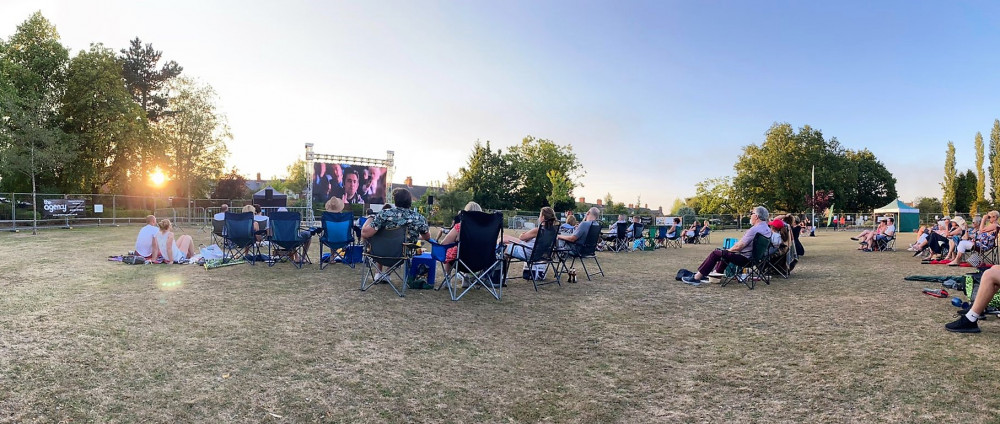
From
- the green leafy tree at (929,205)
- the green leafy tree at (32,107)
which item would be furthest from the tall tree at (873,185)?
the green leafy tree at (32,107)

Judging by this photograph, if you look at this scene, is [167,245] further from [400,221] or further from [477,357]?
[477,357]

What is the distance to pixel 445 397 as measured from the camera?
249cm

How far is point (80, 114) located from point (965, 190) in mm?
68262

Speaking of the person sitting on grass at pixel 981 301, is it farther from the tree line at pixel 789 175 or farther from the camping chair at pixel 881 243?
the tree line at pixel 789 175

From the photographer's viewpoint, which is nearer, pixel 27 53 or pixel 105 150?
pixel 27 53

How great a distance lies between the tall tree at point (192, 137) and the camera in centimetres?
3472

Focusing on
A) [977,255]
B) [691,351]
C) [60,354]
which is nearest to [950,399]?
[691,351]

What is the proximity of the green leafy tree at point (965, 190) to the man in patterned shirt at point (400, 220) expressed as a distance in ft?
192

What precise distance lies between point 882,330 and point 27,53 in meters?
35.1

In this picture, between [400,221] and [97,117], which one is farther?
[97,117]

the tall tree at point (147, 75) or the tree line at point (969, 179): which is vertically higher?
the tall tree at point (147, 75)

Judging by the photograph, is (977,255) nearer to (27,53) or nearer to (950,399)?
(950,399)

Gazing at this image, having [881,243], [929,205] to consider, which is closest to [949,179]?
[929,205]

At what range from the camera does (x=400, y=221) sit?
17.8ft
